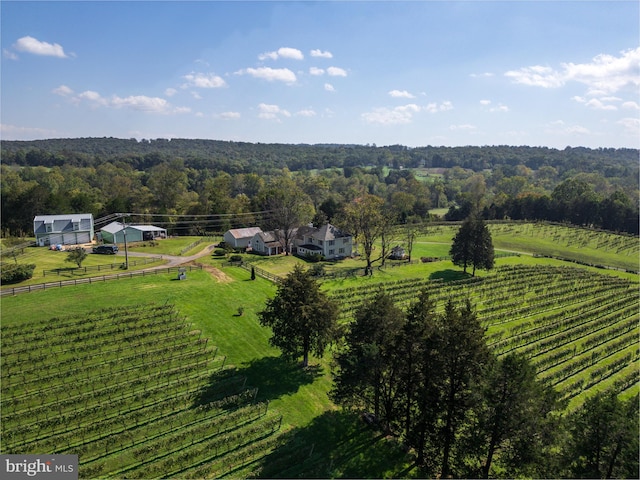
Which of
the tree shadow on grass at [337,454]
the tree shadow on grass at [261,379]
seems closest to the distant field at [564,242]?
the tree shadow on grass at [261,379]

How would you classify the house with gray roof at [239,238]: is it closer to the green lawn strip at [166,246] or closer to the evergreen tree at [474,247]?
the green lawn strip at [166,246]

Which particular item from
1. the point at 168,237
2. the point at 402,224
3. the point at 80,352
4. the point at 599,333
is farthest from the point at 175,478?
the point at 402,224

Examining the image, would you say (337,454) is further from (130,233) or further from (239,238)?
(130,233)

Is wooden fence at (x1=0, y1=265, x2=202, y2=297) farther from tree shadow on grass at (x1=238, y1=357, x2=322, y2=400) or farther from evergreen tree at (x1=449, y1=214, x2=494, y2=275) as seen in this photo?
evergreen tree at (x1=449, y1=214, x2=494, y2=275)

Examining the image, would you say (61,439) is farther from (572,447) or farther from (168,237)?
(168,237)

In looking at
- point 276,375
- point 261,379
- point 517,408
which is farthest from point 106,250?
point 517,408

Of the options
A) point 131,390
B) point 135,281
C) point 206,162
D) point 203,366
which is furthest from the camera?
point 206,162
